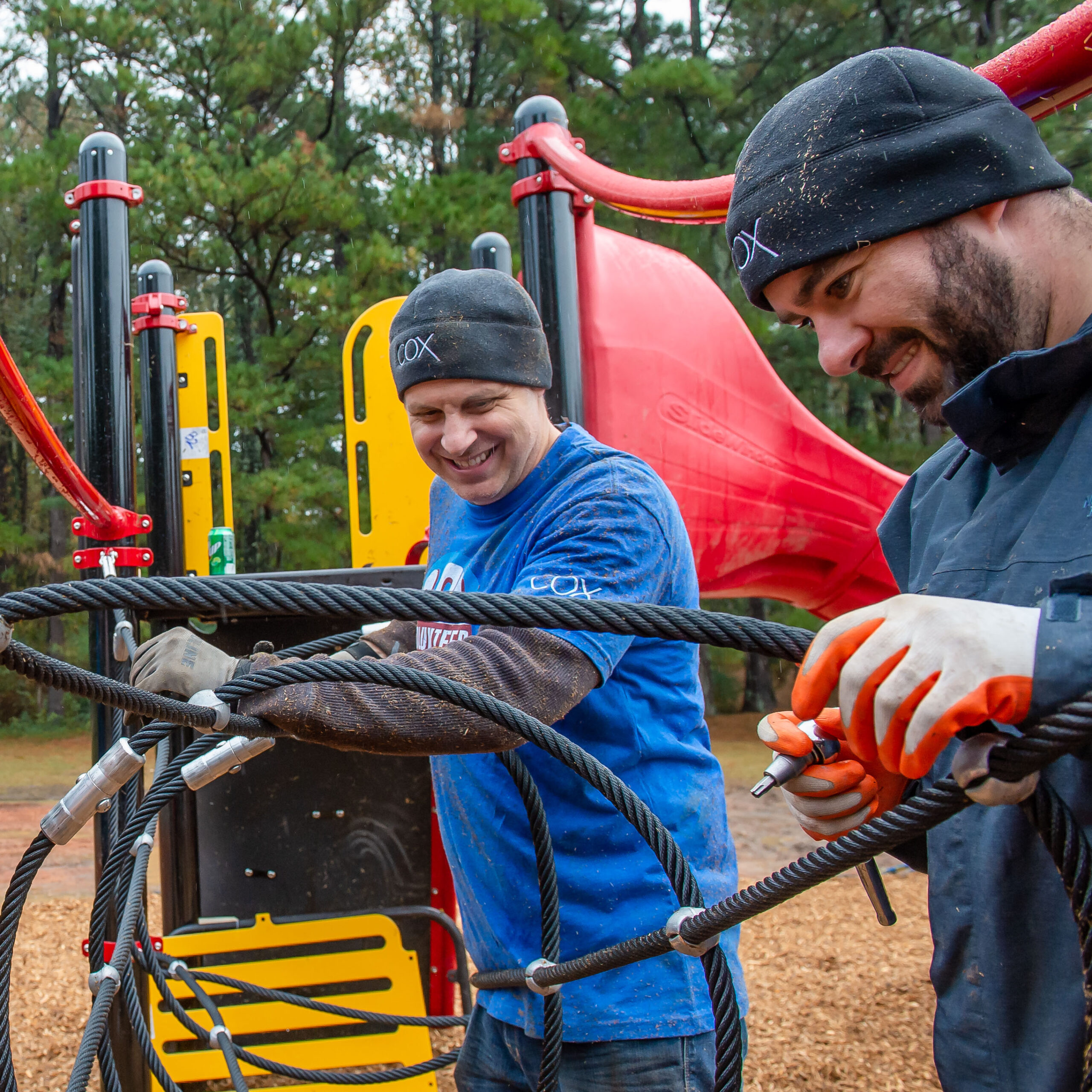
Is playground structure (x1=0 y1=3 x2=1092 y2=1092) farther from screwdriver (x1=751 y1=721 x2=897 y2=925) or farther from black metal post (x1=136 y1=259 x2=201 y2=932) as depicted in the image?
screwdriver (x1=751 y1=721 x2=897 y2=925)

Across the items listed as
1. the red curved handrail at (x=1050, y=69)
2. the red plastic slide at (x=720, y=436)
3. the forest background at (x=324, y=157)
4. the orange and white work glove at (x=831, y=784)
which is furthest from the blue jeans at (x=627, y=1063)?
the forest background at (x=324, y=157)

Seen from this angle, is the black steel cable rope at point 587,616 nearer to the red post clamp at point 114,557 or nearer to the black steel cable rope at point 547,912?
the black steel cable rope at point 547,912

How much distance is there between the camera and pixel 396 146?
15.7m

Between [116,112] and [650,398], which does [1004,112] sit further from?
[116,112]

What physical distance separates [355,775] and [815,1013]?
7.00 feet

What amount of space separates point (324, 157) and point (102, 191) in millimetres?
9758

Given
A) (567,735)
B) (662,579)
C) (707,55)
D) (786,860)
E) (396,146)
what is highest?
(707,55)

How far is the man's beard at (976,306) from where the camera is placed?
1.00 meters

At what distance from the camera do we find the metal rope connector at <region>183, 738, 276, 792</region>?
1.29 meters

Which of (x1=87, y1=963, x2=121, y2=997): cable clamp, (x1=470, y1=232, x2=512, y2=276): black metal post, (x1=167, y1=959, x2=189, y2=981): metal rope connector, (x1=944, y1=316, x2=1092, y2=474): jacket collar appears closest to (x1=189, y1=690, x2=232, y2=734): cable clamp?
(x1=944, y1=316, x2=1092, y2=474): jacket collar

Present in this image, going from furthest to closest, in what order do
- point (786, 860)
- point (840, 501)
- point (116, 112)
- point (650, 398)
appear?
1. point (116, 112)
2. point (786, 860)
3. point (840, 501)
4. point (650, 398)

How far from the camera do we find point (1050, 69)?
1.70 m

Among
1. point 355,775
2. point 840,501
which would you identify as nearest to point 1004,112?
point 355,775

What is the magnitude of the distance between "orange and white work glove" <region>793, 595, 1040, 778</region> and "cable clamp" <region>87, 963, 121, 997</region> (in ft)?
6.08
